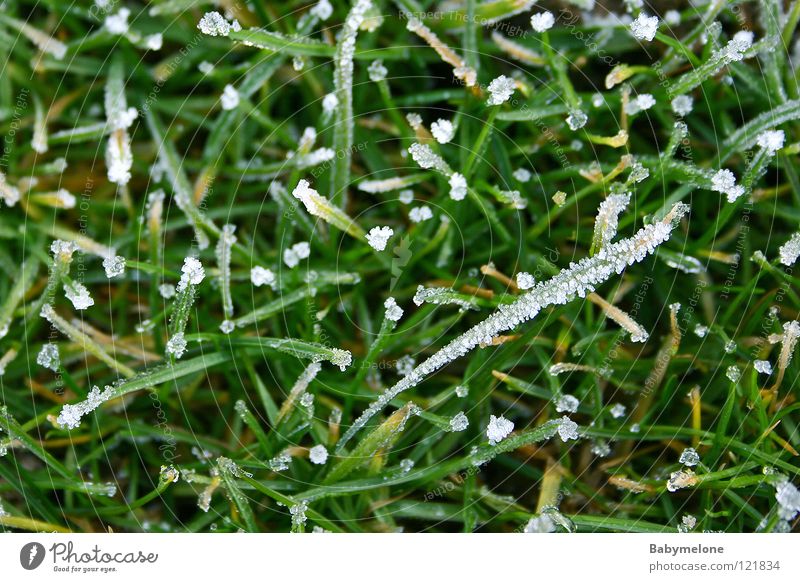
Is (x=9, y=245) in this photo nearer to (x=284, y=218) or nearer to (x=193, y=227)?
(x=193, y=227)

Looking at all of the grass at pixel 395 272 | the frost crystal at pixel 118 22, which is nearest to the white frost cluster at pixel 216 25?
the grass at pixel 395 272

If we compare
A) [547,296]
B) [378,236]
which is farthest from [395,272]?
[547,296]

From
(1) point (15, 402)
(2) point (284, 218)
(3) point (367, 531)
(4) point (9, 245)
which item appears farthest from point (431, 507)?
(4) point (9, 245)

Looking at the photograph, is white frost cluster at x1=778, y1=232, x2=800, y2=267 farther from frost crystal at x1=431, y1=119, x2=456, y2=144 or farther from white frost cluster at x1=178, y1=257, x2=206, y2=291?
white frost cluster at x1=178, y1=257, x2=206, y2=291

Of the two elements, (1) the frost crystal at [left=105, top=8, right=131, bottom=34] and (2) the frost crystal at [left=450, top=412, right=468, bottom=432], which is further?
(1) the frost crystal at [left=105, top=8, right=131, bottom=34]

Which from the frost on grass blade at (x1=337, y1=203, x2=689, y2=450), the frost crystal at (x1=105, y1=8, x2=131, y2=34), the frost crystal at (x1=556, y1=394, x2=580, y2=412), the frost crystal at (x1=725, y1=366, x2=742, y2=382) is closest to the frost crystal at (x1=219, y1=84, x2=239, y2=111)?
the frost crystal at (x1=105, y1=8, x2=131, y2=34)

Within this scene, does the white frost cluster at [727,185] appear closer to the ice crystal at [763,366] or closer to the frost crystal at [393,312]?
the ice crystal at [763,366]

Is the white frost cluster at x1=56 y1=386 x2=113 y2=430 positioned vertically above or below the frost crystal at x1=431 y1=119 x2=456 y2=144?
below

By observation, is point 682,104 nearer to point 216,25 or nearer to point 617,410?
point 617,410

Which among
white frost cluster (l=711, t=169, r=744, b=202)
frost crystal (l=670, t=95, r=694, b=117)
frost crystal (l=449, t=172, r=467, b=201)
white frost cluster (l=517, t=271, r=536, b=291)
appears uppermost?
frost crystal (l=670, t=95, r=694, b=117)
